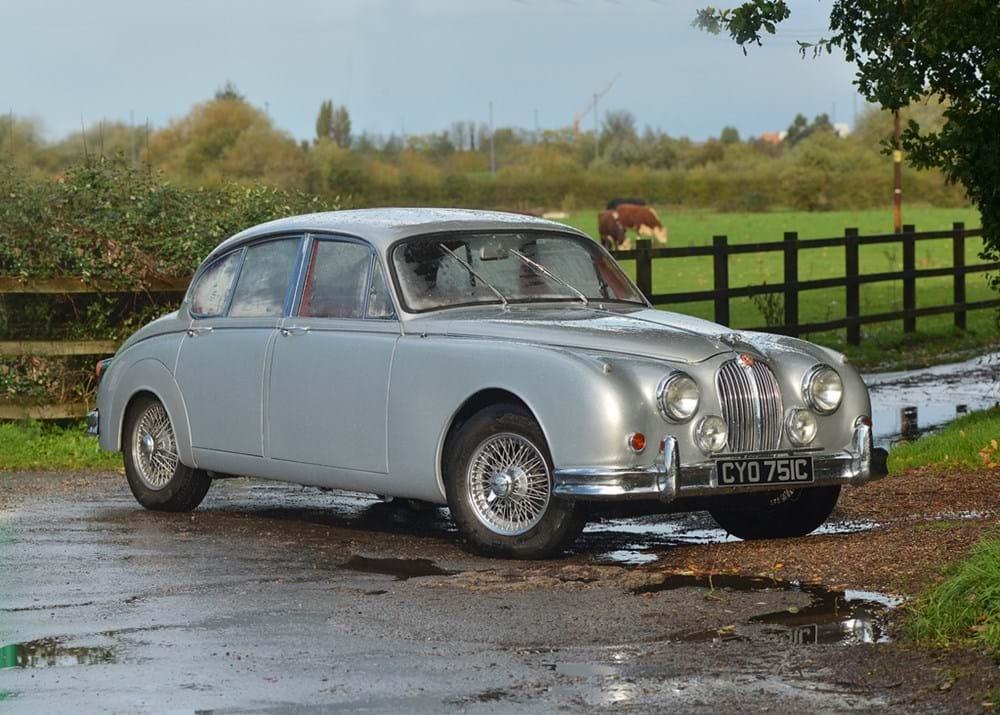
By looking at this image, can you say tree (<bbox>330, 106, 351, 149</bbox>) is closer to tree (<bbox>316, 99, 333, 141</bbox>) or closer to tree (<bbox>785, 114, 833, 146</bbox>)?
tree (<bbox>316, 99, 333, 141</bbox>)

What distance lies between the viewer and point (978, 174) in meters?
13.9

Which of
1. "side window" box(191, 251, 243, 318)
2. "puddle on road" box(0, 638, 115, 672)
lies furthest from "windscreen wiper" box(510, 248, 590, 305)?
"puddle on road" box(0, 638, 115, 672)

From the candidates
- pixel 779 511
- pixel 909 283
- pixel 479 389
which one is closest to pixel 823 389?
pixel 779 511

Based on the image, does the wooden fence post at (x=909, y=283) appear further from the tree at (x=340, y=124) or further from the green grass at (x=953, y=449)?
the tree at (x=340, y=124)

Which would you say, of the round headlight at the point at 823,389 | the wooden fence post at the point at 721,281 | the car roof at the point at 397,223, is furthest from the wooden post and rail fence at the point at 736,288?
the round headlight at the point at 823,389

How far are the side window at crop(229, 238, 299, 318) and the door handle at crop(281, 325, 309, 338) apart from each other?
18 cm

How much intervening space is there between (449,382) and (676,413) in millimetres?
1211

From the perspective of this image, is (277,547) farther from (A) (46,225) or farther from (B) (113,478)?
(A) (46,225)

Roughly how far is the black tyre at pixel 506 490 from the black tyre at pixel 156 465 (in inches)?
98.0

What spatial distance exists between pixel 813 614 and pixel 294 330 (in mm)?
3951

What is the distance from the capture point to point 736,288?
68.8ft

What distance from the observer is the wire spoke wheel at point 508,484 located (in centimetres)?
902

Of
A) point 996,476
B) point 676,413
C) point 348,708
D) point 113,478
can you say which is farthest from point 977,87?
point 348,708

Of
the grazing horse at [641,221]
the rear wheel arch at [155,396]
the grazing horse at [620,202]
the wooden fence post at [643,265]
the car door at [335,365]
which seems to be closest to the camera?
the car door at [335,365]
